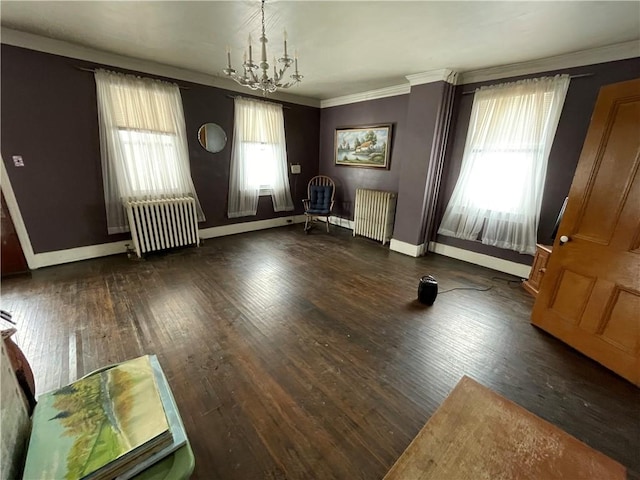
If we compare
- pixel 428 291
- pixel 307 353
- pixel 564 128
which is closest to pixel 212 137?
pixel 307 353

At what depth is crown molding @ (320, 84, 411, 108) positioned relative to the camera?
415cm

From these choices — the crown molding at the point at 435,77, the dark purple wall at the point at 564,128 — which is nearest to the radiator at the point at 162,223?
the crown molding at the point at 435,77

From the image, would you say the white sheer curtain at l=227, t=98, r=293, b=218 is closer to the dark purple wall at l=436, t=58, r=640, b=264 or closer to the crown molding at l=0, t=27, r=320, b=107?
the crown molding at l=0, t=27, r=320, b=107

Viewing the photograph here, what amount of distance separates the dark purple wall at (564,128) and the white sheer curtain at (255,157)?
9.75 feet

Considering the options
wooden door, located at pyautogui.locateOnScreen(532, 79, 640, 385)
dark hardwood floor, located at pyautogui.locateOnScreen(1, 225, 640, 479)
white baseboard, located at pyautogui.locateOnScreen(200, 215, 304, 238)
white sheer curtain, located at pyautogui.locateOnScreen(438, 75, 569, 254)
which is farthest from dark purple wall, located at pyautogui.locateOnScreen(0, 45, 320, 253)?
wooden door, located at pyautogui.locateOnScreen(532, 79, 640, 385)

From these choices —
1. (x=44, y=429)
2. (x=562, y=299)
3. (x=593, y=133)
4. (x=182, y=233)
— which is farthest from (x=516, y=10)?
(x=182, y=233)

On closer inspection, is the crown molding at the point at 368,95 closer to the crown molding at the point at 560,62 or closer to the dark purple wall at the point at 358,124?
the dark purple wall at the point at 358,124

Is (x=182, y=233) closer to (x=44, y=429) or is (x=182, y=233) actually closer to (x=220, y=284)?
(x=220, y=284)

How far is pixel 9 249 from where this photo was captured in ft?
9.86

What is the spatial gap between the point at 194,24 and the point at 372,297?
311 centimetres

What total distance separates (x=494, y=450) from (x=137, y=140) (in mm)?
4502

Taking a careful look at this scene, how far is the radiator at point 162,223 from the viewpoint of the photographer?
357cm

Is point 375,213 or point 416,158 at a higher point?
point 416,158

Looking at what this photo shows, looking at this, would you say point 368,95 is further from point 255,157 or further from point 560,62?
point 560,62
